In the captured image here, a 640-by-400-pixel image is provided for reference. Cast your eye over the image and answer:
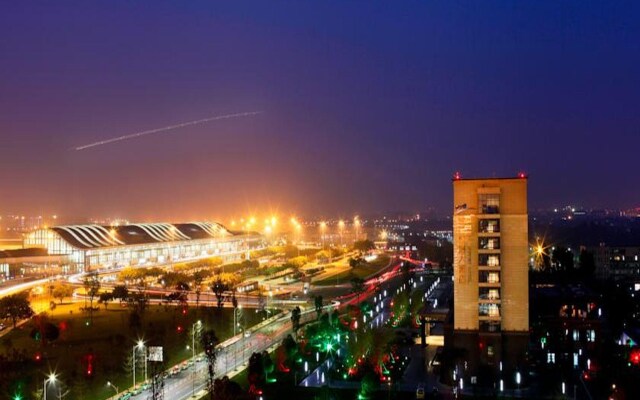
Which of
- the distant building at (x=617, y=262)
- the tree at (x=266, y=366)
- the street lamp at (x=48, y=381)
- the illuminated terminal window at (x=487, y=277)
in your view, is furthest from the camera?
the distant building at (x=617, y=262)

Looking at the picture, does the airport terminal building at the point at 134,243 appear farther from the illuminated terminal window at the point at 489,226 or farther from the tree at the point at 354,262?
the illuminated terminal window at the point at 489,226

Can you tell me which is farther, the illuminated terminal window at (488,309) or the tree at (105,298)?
the tree at (105,298)

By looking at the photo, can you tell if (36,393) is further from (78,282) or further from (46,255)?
(46,255)

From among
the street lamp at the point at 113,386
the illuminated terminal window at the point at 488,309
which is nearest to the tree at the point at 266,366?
the street lamp at the point at 113,386

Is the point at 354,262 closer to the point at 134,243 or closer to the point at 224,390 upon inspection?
the point at 134,243

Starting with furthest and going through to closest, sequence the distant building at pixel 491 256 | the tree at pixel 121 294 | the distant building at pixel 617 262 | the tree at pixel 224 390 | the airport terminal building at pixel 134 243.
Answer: the distant building at pixel 617 262 < the airport terminal building at pixel 134 243 < the tree at pixel 121 294 < the distant building at pixel 491 256 < the tree at pixel 224 390

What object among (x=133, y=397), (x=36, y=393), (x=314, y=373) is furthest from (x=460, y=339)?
(x=36, y=393)

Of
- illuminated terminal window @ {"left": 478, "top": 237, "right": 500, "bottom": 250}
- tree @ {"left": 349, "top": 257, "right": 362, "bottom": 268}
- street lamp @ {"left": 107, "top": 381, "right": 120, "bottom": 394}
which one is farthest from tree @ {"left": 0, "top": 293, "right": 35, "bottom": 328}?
tree @ {"left": 349, "top": 257, "right": 362, "bottom": 268}
